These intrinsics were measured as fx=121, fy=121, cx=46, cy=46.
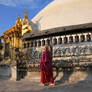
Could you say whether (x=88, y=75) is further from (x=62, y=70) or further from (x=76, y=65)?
(x=62, y=70)

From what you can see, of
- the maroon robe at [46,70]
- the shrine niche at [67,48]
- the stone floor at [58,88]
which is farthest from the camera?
the shrine niche at [67,48]

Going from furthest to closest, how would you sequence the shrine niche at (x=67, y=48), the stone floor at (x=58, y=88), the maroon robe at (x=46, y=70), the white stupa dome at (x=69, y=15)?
1. the white stupa dome at (x=69, y=15)
2. the shrine niche at (x=67, y=48)
3. the maroon robe at (x=46, y=70)
4. the stone floor at (x=58, y=88)

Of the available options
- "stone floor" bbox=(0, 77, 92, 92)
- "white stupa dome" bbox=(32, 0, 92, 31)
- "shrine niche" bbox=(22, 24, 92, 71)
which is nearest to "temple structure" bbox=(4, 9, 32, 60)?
"white stupa dome" bbox=(32, 0, 92, 31)

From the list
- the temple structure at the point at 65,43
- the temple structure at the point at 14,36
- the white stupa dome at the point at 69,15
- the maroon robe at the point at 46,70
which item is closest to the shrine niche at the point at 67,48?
the temple structure at the point at 65,43

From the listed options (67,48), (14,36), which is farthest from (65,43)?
(14,36)

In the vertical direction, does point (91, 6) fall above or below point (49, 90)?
above

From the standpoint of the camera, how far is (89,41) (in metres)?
6.18

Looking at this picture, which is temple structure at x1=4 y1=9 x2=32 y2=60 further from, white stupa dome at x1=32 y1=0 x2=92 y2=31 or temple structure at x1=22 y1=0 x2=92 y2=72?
temple structure at x1=22 y1=0 x2=92 y2=72

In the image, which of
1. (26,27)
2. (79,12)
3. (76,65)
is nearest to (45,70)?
(76,65)

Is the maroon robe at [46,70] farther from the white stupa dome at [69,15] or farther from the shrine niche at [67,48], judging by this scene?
the white stupa dome at [69,15]

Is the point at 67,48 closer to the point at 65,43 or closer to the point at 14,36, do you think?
the point at 65,43

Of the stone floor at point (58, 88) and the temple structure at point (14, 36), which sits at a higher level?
the temple structure at point (14, 36)

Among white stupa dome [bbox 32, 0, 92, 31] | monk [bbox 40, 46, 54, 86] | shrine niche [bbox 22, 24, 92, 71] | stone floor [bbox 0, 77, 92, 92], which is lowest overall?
stone floor [bbox 0, 77, 92, 92]

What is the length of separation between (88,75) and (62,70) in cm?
124
